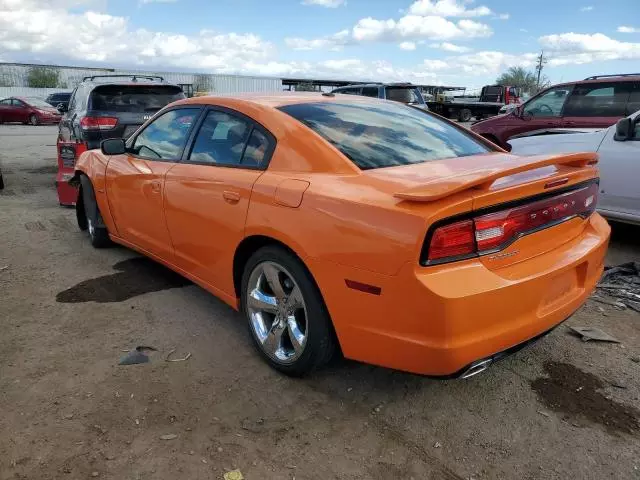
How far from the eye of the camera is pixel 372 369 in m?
3.01

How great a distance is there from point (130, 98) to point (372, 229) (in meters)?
5.99

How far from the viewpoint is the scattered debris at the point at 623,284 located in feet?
13.2

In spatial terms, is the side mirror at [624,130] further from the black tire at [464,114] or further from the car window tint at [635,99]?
the black tire at [464,114]

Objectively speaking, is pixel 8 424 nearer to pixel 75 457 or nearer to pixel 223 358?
pixel 75 457

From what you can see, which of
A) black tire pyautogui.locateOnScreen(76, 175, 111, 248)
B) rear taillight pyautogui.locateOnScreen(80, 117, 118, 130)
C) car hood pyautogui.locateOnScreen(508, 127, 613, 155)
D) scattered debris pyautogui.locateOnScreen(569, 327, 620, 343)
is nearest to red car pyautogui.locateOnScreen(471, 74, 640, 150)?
car hood pyautogui.locateOnScreen(508, 127, 613, 155)

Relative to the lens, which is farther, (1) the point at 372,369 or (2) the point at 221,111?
(2) the point at 221,111

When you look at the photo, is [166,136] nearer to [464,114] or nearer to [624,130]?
[624,130]

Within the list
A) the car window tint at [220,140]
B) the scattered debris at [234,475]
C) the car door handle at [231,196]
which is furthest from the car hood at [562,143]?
the scattered debris at [234,475]

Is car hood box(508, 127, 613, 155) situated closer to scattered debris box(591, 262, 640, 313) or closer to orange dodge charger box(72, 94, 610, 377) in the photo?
scattered debris box(591, 262, 640, 313)

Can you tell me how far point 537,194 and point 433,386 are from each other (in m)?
1.15

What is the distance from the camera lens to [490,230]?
2.25 metres

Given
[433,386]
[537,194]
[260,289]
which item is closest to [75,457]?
[260,289]

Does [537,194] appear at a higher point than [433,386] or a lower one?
higher

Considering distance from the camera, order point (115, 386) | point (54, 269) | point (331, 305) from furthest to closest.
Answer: point (54, 269), point (115, 386), point (331, 305)
